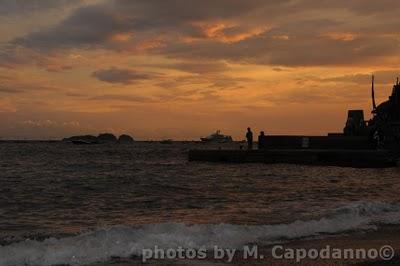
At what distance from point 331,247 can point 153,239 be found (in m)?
3.62

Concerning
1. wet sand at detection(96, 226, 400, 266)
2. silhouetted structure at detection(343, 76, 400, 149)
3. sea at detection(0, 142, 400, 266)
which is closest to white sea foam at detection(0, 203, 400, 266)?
sea at detection(0, 142, 400, 266)

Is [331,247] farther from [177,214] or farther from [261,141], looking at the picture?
[261,141]

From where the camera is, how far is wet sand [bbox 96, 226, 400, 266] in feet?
30.9

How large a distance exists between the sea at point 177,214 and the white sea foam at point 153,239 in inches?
0.7

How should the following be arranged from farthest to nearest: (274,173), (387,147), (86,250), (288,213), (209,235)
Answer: (387,147) < (274,173) < (288,213) < (209,235) < (86,250)

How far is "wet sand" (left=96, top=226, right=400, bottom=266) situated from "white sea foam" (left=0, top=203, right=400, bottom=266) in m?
0.56

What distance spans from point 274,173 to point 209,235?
80.6ft

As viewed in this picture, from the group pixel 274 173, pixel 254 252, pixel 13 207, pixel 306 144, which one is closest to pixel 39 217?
pixel 13 207

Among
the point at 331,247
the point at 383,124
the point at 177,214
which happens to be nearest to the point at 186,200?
the point at 177,214

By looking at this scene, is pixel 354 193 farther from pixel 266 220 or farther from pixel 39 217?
pixel 39 217

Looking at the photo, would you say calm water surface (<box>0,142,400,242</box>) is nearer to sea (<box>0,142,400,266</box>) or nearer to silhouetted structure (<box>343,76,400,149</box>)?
sea (<box>0,142,400,266</box>)

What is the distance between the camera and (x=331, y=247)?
10.8 m

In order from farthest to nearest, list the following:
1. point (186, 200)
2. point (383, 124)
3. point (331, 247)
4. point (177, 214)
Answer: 1. point (383, 124)
2. point (186, 200)
3. point (177, 214)
4. point (331, 247)

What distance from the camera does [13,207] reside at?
1912 centimetres
